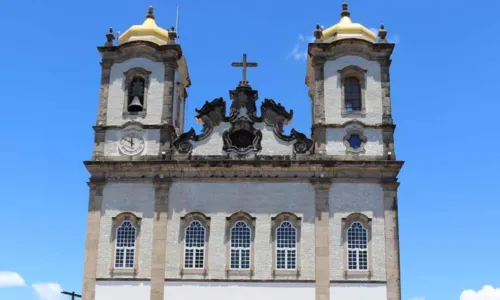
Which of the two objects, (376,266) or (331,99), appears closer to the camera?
(376,266)

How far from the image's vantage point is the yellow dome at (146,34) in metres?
32.2

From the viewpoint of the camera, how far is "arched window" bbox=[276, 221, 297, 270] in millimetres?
28656

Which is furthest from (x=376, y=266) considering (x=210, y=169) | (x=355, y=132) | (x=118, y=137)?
(x=118, y=137)

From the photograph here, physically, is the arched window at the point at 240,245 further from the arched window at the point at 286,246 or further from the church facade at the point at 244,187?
the arched window at the point at 286,246

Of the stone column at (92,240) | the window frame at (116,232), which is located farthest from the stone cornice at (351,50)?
the stone column at (92,240)

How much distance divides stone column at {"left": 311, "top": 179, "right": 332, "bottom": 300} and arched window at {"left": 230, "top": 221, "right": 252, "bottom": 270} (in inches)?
102

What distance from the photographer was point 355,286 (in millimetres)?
28172

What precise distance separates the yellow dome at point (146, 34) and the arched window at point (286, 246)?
9541 millimetres

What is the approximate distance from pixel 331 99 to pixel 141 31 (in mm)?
8554

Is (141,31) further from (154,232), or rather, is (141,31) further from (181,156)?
(154,232)

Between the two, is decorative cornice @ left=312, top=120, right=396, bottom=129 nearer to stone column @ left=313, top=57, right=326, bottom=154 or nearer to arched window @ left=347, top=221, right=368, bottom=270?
stone column @ left=313, top=57, right=326, bottom=154

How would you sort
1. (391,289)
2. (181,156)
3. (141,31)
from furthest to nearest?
(141,31) → (181,156) → (391,289)

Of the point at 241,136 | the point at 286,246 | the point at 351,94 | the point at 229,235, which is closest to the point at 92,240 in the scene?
Result: the point at 229,235

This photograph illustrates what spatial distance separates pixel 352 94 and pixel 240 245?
7862mm
